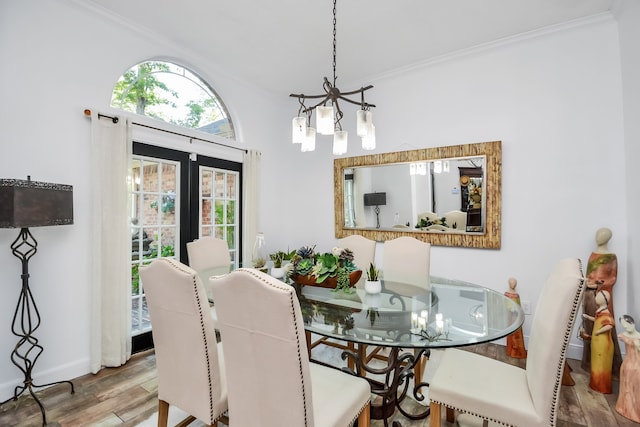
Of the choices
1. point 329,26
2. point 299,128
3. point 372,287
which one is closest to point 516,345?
point 372,287

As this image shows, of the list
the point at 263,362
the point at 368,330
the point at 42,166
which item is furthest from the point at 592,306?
the point at 42,166

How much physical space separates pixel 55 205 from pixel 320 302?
1829 mm

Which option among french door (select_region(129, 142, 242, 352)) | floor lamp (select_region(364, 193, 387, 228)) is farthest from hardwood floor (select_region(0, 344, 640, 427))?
floor lamp (select_region(364, 193, 387, 228))

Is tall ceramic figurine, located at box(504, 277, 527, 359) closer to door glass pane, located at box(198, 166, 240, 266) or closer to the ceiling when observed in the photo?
the ceiling

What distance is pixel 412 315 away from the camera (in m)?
1.61

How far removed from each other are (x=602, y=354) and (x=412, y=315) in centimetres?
165

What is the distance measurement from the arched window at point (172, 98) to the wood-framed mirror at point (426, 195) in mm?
1568

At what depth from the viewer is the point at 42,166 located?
7.14 ft

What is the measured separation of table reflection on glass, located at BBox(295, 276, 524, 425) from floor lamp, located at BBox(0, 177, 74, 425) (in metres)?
1.69

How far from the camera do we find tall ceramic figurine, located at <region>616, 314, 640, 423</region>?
1821mm

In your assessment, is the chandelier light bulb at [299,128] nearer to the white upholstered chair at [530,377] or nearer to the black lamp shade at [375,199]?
the white upholstered chair at [530,377]

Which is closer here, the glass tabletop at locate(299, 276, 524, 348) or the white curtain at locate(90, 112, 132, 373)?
the glass tabletop at locate(299, 276, 524, 348)

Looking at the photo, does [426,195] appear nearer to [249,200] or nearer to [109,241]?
[249,200]

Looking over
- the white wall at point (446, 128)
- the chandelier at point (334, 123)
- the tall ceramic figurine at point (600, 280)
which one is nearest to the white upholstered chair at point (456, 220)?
the white wall at point (446, 128)
